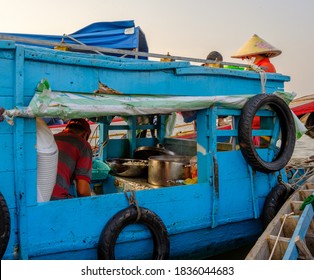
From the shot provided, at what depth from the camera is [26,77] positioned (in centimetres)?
247

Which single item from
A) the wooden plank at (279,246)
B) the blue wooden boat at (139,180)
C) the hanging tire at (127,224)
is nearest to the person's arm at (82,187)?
the blue wooden boat at (139,180)

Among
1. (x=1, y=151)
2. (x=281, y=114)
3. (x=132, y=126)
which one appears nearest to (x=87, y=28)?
(x=132, y=126)

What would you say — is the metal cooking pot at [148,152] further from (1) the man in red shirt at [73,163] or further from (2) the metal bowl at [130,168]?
(1) the man in red shirt at [73,163]

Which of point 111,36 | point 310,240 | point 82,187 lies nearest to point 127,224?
point 82,187

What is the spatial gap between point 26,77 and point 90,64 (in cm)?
53

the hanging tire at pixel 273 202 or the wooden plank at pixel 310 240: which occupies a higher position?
the hanging tire at pixel 273 202

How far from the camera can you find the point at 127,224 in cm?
288

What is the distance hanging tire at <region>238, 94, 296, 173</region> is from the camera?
350 cm

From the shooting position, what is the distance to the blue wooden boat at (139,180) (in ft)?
8.02

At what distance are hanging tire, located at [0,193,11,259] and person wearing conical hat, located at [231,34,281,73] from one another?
3739mm

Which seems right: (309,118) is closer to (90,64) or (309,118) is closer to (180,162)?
(180,162)

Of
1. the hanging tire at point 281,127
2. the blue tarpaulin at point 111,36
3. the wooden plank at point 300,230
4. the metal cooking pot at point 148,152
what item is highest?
the blue tarpaulin at point 111,36

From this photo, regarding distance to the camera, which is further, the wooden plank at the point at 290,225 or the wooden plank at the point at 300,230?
the wooden plank at the point at 290,225

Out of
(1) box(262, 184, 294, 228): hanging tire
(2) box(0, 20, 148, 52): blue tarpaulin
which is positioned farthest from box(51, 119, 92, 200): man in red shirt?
(2) box(0, 20, 148, 52): blue tarpaulin
